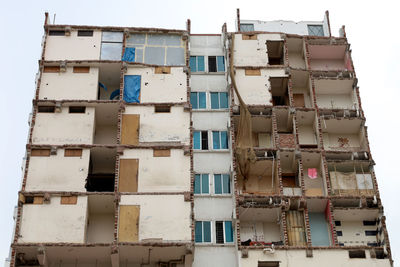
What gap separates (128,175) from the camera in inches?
2346

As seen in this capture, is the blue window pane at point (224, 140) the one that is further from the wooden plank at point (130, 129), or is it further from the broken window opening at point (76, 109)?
the broken window opening at point (76, 109)

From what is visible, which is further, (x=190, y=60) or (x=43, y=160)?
(x=190, y=60)

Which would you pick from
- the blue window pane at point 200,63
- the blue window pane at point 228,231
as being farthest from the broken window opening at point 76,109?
the blue window pane at point 228,231

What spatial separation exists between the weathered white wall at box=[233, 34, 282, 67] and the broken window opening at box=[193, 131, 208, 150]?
868 cm

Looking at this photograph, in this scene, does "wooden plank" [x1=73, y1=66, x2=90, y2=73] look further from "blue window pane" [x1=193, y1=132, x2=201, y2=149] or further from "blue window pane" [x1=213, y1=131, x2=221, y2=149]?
"blue window pane" [x1=213, y1=131, x2=221, y2=149]

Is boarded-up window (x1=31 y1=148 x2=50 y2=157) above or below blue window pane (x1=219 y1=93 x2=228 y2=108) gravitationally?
below

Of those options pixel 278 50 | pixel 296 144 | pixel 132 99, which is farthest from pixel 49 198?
pixel 278 50

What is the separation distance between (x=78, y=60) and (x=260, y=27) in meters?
21.4

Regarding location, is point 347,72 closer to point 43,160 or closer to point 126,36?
point 126,36

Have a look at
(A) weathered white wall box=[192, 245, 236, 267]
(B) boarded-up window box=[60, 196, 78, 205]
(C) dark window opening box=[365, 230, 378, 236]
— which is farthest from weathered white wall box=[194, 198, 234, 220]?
(C) dark window opening box=[365, 230, 378, 236]

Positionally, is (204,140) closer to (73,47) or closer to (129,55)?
(129,55)

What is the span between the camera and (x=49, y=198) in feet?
189

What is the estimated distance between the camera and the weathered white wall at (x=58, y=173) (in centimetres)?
5872

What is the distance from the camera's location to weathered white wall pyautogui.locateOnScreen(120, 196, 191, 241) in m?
56.3
